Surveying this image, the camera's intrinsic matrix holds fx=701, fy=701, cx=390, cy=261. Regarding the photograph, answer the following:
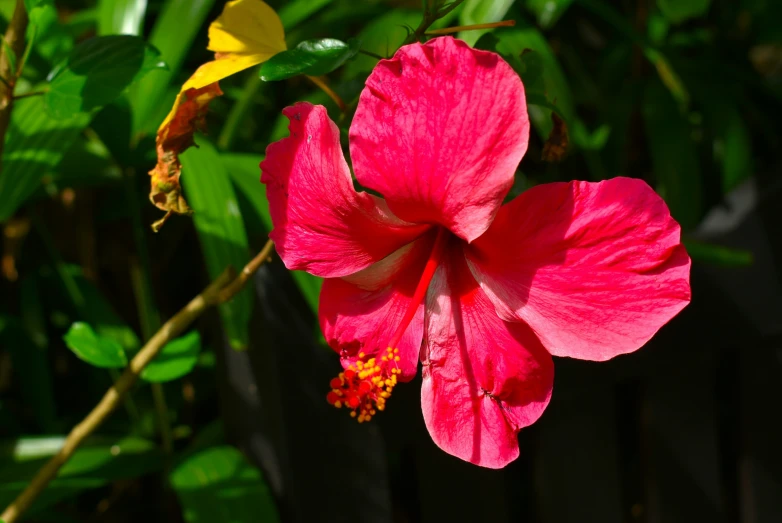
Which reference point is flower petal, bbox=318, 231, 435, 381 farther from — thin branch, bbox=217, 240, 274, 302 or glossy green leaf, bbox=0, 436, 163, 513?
glossy green leaf, bbox=0, 436, 163, 513

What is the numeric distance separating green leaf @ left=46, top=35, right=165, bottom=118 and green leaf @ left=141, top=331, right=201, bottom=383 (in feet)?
0.68

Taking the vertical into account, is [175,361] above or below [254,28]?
below

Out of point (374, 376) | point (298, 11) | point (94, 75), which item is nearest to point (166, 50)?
point (298, 11)

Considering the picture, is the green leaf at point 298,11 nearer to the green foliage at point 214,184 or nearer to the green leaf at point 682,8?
the green foliage at point 214,184

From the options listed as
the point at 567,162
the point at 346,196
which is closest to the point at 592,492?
the point at 567,162

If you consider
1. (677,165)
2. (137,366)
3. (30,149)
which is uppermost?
(30,149)

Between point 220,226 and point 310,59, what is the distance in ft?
0.97

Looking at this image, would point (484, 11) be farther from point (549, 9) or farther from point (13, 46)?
point (13, 46)

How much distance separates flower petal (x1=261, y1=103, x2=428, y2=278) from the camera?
41 centimetres

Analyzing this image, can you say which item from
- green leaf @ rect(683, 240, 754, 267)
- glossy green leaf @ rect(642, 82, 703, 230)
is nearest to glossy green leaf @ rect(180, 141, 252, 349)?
green leaf @ rect(683, 240, 754, 267)

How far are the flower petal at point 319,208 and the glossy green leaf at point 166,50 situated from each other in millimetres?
398

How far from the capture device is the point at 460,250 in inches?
19.8

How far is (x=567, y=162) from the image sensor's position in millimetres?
1163

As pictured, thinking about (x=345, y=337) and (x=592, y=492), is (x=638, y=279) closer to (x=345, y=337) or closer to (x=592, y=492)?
(x=345, y=337)
